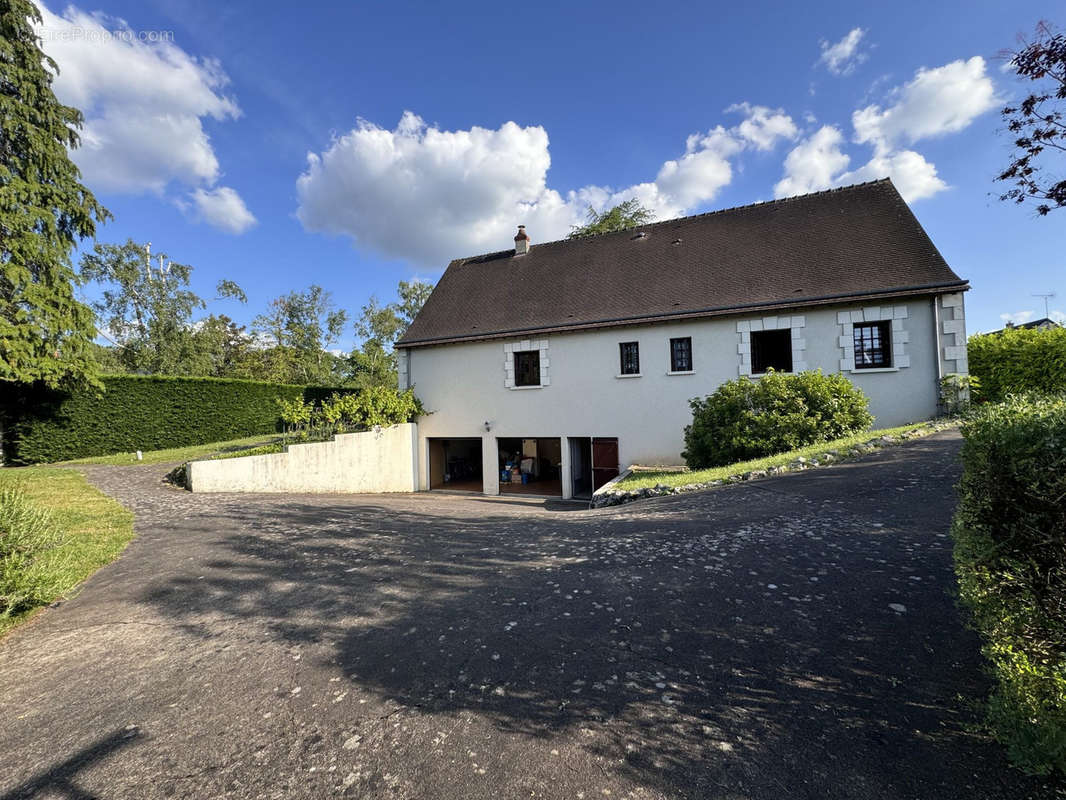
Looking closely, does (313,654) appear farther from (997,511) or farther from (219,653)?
(997,511)

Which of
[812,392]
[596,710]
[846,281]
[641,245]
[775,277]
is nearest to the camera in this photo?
[596,710]

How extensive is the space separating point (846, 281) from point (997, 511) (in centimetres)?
1252

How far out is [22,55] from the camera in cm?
1387

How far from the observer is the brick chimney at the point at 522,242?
1967cm

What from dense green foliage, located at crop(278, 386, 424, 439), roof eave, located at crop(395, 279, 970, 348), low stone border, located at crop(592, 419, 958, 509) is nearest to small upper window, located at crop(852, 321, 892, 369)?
roof eave, located at crop(395, 279, 970, 348)

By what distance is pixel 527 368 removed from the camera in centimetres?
1623

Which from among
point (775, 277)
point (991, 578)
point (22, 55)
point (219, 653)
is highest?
point (22, 55)

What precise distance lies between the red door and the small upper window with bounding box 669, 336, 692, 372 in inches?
118

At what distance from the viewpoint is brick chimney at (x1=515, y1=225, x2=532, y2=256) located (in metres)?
19.7

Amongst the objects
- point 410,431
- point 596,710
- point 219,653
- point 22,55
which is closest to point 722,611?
point 596,710

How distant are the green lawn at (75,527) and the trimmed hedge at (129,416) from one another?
14.0 ft

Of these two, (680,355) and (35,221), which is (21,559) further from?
(35,221)

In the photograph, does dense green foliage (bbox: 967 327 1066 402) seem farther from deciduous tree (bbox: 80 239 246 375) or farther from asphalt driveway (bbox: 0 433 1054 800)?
deciduous tree (bbox: 80 239 246 375)

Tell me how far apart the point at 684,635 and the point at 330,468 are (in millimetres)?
12303
